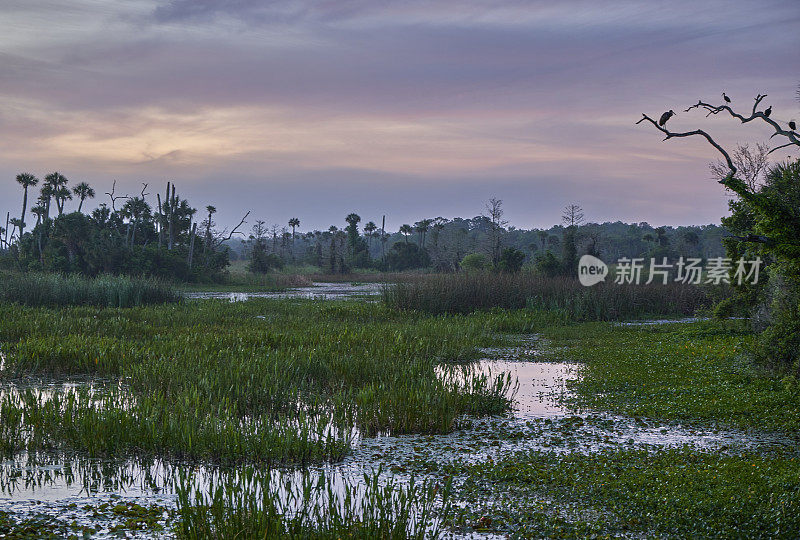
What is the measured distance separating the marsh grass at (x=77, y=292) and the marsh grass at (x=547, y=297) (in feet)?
29.7

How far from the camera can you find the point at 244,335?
1462 cm

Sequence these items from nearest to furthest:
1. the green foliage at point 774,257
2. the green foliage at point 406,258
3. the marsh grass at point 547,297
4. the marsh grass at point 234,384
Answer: the marsh grass at point 234,384 < the green foliage at point 774,257 < the marsh grass at point 547,297 < the green foliage at point 406,258

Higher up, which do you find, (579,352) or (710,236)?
(710,236)

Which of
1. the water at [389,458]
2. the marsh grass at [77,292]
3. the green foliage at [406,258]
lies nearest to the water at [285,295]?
the marsh grass at [77,292]

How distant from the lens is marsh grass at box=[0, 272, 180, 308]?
74.5 feet

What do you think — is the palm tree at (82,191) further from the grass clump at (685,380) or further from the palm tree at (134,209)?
the grass clump at (685,380)

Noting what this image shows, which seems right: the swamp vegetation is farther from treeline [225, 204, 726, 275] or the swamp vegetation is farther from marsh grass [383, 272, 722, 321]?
treeline [225, 204, 726, 275]

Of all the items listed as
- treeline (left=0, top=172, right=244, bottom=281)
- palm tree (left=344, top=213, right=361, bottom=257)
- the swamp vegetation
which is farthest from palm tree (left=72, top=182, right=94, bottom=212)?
the swamp vegetation

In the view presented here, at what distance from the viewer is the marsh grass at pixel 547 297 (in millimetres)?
23422

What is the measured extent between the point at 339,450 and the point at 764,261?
519 inches

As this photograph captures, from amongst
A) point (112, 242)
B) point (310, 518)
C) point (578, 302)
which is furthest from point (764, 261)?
point (112, 242)

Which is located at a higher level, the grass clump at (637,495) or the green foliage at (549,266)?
the green foliage at (549,266)

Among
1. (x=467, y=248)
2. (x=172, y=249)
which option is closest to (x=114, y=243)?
(x=172, y=249)

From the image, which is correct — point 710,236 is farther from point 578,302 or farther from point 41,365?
point 41,365
